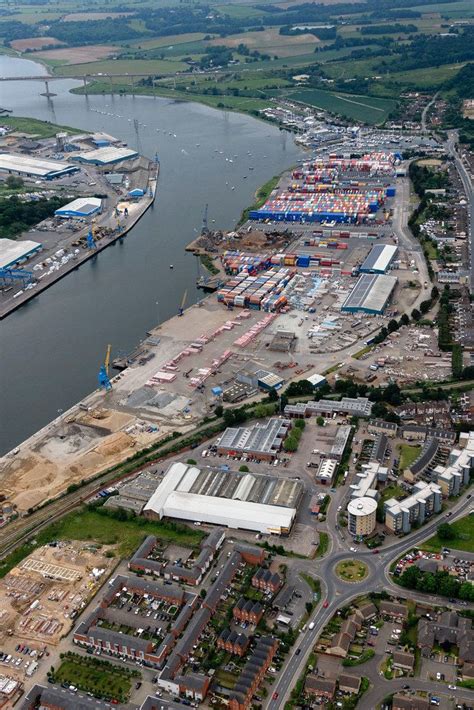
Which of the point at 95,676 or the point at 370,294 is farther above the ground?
the point at 370,294

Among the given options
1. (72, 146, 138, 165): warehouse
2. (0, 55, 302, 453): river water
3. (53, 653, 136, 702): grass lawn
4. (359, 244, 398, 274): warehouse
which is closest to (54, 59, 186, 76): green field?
(0, 55, 302, 453): river water

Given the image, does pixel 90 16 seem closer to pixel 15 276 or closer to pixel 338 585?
pixel 15 276

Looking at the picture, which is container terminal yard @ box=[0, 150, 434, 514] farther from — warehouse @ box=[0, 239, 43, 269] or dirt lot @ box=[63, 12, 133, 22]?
dirt lot @ box=[63, 12, 133, 22]

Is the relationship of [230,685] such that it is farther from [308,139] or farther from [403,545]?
[308,139]

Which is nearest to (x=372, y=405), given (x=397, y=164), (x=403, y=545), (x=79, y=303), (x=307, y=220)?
(x=403, y=545)

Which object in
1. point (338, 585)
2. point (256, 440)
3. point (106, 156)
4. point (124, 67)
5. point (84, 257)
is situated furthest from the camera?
point (124, 67)

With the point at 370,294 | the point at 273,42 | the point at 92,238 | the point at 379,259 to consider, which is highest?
the point at 273,42

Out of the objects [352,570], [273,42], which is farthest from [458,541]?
[273,42]
